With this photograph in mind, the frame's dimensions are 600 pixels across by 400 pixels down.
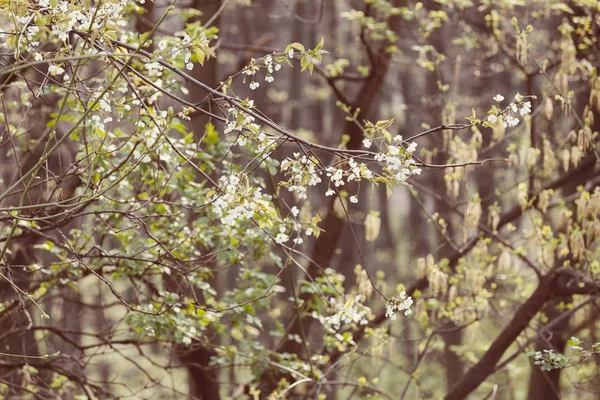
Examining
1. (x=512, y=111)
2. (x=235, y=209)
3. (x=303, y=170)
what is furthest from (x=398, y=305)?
(x=512, y=111)

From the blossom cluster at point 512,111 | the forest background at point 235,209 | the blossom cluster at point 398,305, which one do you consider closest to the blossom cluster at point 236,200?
the forest background at point 235,209

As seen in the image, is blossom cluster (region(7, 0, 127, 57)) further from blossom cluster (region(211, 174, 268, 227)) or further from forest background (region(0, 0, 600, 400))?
blossom cluster (region(211, 174, 268, 227))

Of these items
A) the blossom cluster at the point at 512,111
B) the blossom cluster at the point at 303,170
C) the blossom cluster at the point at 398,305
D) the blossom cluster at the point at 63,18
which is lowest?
the blossom cluster at the point at 398,305

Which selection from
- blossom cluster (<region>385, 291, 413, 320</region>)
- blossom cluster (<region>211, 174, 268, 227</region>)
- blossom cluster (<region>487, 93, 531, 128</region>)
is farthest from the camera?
blossom cluster (<region>385, 291, 413, 320</region>)

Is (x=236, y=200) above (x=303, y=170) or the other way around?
the other way around

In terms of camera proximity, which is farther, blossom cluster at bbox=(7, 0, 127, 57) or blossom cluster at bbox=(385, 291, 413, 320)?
blossom cluster at bbox=(385, 291, 413, 320)

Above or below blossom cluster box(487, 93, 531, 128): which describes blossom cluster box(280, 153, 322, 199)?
below

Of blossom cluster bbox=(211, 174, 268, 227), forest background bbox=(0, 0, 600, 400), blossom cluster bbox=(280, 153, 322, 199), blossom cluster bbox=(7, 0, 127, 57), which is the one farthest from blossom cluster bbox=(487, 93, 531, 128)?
blossom cluster bbox=(7, 0, 127, 57)

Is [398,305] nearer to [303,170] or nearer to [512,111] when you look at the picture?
[303,170]

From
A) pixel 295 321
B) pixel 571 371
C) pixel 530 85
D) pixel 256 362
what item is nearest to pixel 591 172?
pixel 530 85

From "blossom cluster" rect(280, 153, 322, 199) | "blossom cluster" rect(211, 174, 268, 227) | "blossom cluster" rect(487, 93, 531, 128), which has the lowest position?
"blossom cluster" rect(211, 174, 268, 227)

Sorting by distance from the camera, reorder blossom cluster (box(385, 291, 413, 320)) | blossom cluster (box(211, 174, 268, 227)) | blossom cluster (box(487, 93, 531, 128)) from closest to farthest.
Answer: blossom cluster (box(487, 93, 531, 128)) < blossom cluster (box(211, 174, 268, 227)) < blossom cluster (box(385, 291, 413, 320))

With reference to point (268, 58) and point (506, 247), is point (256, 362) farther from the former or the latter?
point (268, 58)

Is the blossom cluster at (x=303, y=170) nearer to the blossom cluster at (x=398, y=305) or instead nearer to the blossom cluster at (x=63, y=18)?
the blossom cluster at (x=398, y=305)
